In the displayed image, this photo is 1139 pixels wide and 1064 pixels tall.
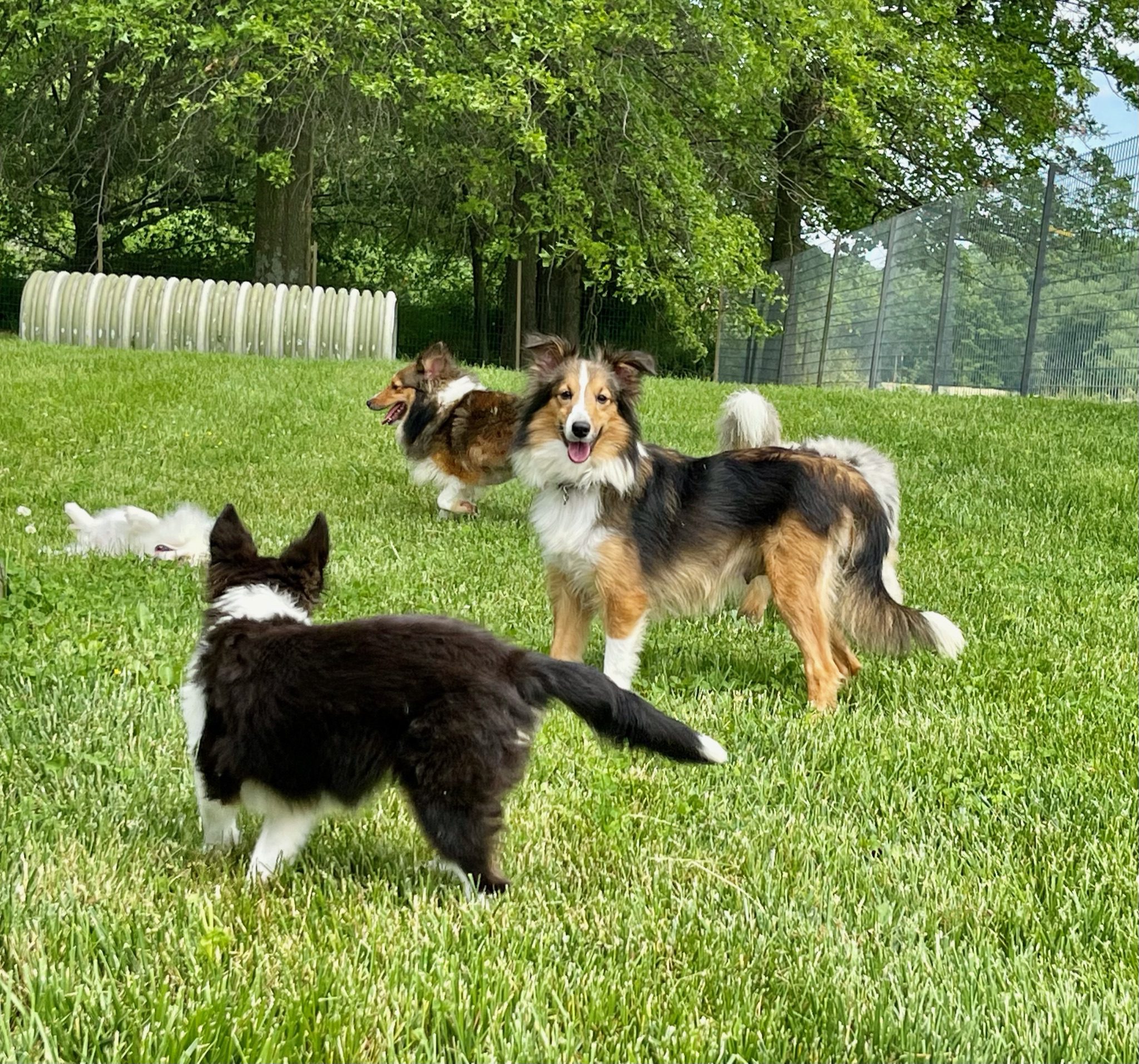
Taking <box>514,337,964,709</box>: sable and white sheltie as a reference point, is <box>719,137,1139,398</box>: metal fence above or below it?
above

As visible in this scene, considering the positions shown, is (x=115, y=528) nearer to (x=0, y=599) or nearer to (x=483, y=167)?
(x=0, y=599)

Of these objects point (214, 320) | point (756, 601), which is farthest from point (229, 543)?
point (214, 320)

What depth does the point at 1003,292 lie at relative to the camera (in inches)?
618

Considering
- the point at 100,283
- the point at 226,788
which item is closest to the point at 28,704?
the point at 226,788

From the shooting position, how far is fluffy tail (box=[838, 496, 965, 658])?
4746mm

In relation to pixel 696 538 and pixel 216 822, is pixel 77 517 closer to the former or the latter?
pixel 696 538

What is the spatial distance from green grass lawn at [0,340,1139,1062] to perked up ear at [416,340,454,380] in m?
3.18

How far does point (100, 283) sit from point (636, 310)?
14390 millimetres

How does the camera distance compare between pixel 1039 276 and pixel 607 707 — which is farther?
pixel 1039 276

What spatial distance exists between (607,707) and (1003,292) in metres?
14.8

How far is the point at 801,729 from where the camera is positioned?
4109 millimetres

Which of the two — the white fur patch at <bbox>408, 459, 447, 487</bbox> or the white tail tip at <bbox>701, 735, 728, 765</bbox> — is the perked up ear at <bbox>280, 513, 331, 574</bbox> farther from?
the white fur patch at <bbox>408, 459, 447, 487</bbox>

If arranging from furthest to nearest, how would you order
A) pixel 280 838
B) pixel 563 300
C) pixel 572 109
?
1. pixel 563 300
2. pixel 572 109
3. pixel 280 838

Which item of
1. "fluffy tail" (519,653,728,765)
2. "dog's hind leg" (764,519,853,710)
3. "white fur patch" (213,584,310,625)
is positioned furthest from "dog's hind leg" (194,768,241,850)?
"dog's hind leg" (764,519,853,710)
